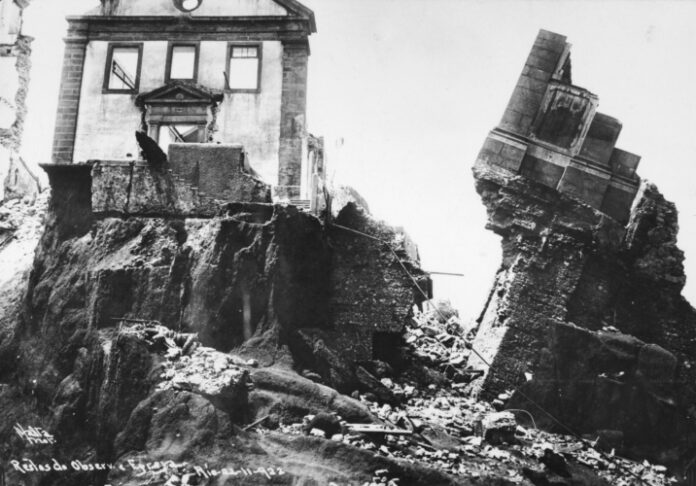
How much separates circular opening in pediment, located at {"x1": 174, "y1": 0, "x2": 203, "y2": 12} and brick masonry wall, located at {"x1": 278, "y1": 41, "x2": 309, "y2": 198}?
2.42 metres

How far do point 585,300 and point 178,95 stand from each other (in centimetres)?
988

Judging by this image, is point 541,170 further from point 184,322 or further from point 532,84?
point 184,322

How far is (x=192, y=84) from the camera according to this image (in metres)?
17.2

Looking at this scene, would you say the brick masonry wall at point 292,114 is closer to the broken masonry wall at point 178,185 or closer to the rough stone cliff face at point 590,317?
the broken masonry wall at point 178,185

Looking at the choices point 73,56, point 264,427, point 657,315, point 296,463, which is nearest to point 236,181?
point 264,427

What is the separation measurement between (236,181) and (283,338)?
118 inches

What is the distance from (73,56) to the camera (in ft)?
58.3

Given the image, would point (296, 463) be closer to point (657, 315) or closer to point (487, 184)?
point (487, 184)

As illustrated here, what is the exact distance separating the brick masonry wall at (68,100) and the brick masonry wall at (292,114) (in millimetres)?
4805

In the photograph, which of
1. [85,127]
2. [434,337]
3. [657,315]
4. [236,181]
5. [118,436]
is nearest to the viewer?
[118,436]

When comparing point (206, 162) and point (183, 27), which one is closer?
point (206, 162)

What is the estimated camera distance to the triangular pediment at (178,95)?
55.8ft

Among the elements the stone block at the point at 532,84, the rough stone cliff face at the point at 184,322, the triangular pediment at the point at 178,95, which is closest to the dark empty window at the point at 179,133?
the triangular pediment at the point at 178,95

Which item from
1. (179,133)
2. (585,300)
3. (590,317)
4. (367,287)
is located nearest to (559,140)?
(585,300)
